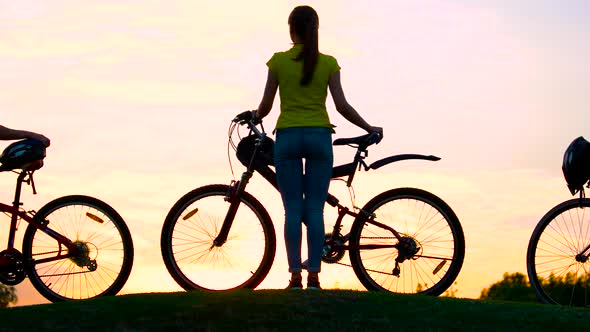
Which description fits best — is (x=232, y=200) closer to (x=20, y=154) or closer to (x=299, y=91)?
(x=299, y=91)

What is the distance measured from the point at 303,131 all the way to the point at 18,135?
10.2 ft

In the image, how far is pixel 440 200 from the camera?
1015 cm

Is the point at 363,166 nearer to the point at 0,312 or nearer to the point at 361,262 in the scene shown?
the point at 361,262

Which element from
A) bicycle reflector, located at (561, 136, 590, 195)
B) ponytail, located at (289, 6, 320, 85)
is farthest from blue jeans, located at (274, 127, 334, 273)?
bicycle reflector, located at (561, 136, 590, 195)

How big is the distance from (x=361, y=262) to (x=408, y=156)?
115 centimetres

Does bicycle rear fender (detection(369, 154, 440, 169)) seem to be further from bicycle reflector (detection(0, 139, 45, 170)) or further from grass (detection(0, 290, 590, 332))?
bicycle reflector (detection(0, 139, 45, 170))

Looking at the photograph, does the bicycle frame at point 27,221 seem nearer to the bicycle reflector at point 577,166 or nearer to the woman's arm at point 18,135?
the woman's arm at point 18,135

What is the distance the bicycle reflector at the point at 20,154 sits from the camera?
33.7 ft

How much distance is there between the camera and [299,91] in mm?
9086

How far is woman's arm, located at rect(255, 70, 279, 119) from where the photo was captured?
9.28m

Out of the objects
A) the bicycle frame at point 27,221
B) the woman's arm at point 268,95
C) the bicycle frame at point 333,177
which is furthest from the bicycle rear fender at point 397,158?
the bicycle frame at point 27,221

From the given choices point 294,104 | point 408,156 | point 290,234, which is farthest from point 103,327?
point 408,156

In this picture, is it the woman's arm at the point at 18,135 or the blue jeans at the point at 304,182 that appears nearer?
the blue jeans at the point at 304,182

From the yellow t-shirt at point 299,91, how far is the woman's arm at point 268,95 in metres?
Answer: 0.10
